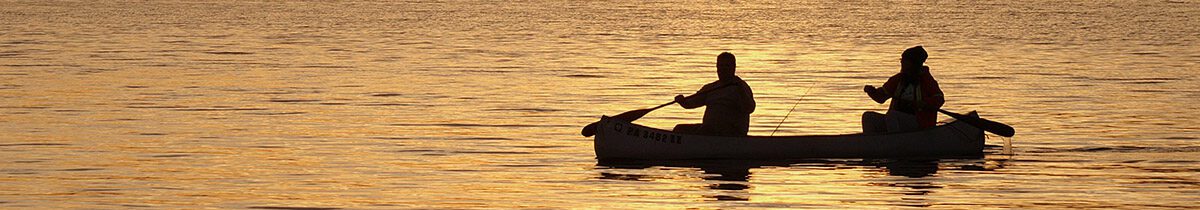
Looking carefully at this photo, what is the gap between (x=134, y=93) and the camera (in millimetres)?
36625

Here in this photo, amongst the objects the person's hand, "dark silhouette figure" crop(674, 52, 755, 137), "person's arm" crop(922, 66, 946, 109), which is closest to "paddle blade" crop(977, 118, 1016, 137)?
"person's arm" crop(922, 66, 946, 109)

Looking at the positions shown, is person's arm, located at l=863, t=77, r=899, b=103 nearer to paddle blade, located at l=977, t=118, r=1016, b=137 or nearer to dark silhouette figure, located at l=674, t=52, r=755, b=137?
dark silhouette figure, located at l=674, t=52, r=755, b=137

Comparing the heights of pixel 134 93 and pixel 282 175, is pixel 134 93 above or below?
above

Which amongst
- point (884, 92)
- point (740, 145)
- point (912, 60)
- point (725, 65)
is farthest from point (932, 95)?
point (725, 65)

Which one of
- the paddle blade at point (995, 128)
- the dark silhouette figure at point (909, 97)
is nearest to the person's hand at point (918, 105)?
the dark silhouette figure at point (909, 97)

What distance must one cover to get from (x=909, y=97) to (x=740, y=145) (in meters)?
1.62

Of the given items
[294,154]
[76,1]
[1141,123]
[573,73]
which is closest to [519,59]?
[573,73]

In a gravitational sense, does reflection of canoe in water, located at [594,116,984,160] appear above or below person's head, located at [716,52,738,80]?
below

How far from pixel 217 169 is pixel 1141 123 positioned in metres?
12.9

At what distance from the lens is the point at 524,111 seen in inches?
1289

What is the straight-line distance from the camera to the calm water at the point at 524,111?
20.4 metres

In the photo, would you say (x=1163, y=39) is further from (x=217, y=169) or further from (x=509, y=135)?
(x=217, y=169)

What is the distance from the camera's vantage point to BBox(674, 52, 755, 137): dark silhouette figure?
22.2 meters

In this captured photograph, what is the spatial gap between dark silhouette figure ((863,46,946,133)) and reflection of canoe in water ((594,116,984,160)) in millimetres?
122
